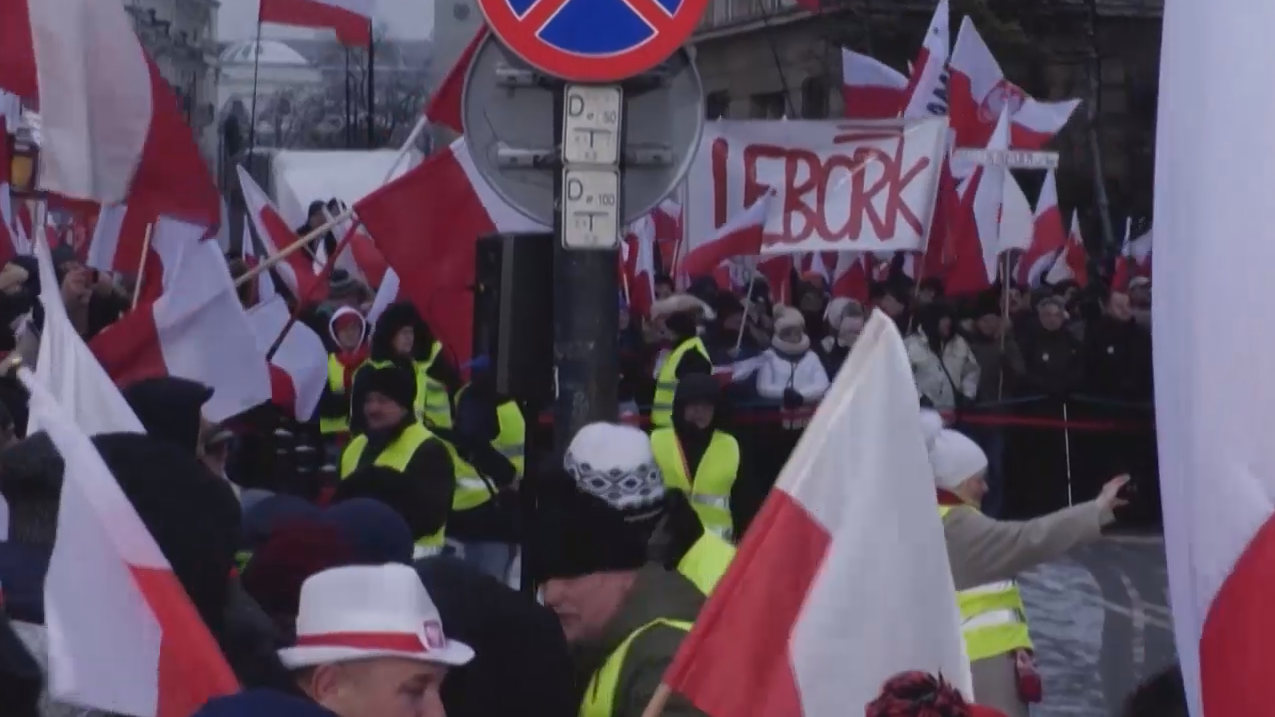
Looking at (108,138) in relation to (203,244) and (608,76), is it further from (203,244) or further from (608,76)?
(608,76)

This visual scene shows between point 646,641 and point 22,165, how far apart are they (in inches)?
297

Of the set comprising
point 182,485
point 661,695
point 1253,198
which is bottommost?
point 661,695

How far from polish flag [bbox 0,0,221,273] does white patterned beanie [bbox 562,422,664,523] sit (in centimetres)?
313

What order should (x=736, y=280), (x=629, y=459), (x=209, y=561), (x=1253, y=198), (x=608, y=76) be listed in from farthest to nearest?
(x=736, y=280) < (x=608, y=76) < (x=629, y=459) < (x=209, y=561) < (x=1253, y=198)

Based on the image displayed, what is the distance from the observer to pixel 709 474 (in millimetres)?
9305

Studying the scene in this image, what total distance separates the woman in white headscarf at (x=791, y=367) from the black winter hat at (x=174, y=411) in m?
9.25

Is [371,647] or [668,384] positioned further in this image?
[668,384]

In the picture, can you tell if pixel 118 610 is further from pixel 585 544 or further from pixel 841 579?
pixel 841 579

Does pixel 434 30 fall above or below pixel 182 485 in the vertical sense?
above

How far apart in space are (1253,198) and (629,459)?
2022 mm

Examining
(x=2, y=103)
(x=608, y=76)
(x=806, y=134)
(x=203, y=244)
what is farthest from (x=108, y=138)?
(x=806, y=134)

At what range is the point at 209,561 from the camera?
4129 millimetres

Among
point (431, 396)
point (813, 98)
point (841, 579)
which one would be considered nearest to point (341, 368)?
point (431, 396)

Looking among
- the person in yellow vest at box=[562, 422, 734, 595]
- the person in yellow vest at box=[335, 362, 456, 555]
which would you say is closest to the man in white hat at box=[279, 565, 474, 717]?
the person in yellow vest at box=[562, 422, 734, 595]
